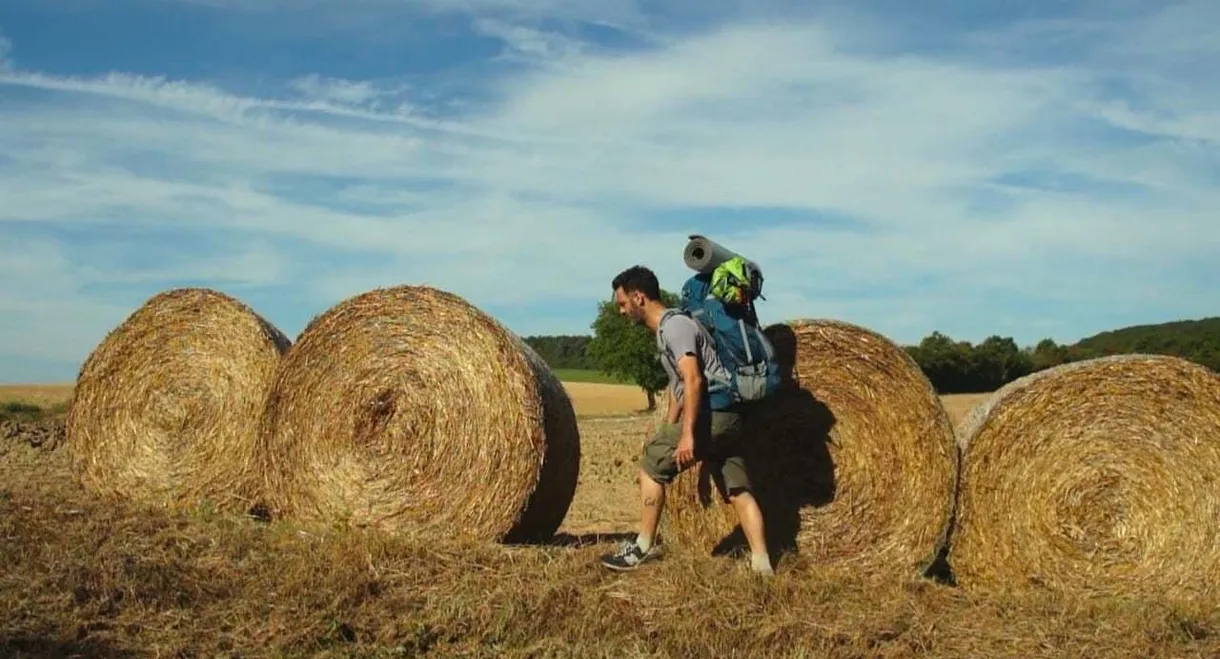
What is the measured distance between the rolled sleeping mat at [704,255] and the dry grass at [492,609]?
1697 mm

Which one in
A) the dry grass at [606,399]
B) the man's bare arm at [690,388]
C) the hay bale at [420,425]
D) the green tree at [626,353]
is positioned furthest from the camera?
the green tree at [626,353]

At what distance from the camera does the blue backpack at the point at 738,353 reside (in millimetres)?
7223

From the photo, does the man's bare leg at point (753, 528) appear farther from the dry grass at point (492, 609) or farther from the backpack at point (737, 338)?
the backpack at point (737, 338)

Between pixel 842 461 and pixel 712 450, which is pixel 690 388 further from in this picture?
pixel 842 461

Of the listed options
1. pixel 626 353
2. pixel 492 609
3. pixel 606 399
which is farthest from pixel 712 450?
pixel 626 353

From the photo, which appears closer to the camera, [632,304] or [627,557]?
[627,557]

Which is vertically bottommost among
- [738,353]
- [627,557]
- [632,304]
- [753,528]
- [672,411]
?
[627,557]

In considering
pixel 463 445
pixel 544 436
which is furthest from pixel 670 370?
pixel 463 445

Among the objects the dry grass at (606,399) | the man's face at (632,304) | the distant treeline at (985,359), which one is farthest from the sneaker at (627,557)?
the dry grass at (606,399)

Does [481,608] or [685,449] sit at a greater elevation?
[685,449]

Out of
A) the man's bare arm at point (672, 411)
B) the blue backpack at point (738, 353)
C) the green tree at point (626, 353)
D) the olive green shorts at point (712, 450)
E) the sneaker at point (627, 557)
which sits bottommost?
the sneaker at point (627, 557)

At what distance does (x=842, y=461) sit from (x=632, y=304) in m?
1.60

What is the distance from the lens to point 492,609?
6359 millimetres

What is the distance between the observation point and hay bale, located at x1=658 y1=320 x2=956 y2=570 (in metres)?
7.36
